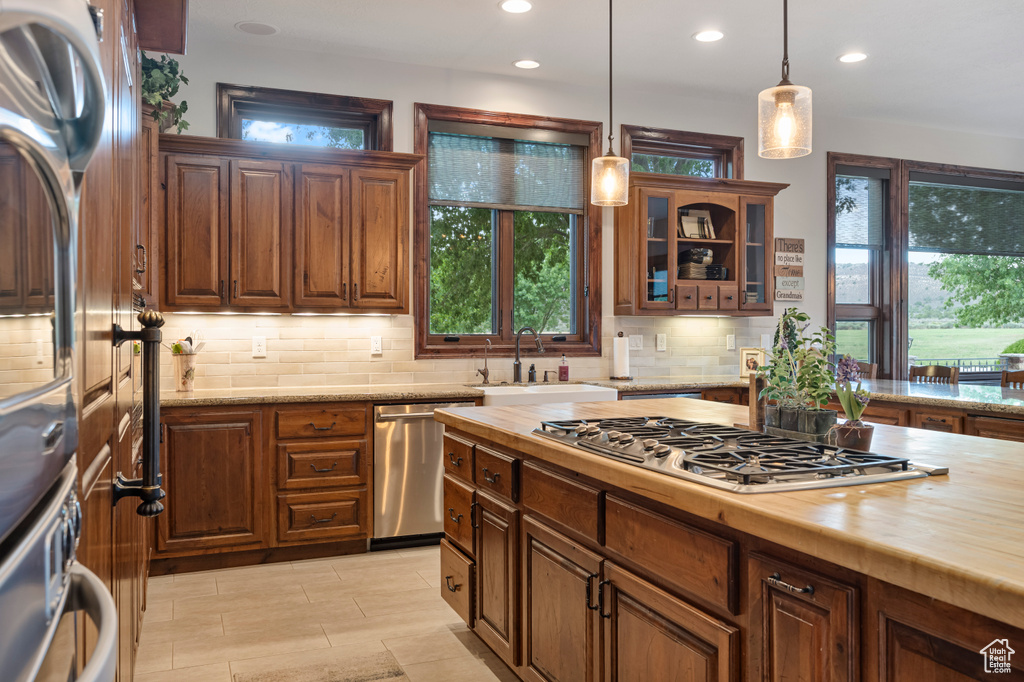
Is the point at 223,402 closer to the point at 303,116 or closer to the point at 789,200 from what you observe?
the point at 303,116

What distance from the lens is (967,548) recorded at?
108cm

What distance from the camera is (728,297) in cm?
548

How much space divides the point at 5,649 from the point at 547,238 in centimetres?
504

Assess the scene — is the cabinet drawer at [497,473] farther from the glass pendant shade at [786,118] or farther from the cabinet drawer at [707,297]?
the cabinet drawer at [707,297]

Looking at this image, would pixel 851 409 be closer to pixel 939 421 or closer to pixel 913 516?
pixel 913 516

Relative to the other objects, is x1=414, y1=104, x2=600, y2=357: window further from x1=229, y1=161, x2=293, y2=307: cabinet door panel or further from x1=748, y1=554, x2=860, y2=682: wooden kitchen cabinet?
x1=748, y1=554, x2=860, y2=682: wooden kitchen cabinet

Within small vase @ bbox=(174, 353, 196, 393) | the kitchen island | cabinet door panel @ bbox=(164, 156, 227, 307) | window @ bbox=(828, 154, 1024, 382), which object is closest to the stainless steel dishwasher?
small vase @ bbox=(174, 353, 196, 393)

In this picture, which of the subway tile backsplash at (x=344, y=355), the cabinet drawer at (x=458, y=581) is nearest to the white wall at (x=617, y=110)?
the subway tile backsplash at (x=344, y=355)

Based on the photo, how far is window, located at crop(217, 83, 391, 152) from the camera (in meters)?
4.64

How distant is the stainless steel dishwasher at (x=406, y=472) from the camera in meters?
4.28

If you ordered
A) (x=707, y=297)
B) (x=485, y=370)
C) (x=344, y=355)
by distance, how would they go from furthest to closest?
(x=707, y=297)
(x=485, y=370)
(x=344, y=355)

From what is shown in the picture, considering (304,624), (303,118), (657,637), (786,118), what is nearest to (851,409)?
A: (657,637)

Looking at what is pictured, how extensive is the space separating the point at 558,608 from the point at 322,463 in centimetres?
231

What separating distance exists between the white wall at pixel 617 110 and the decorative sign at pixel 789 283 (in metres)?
0.11
